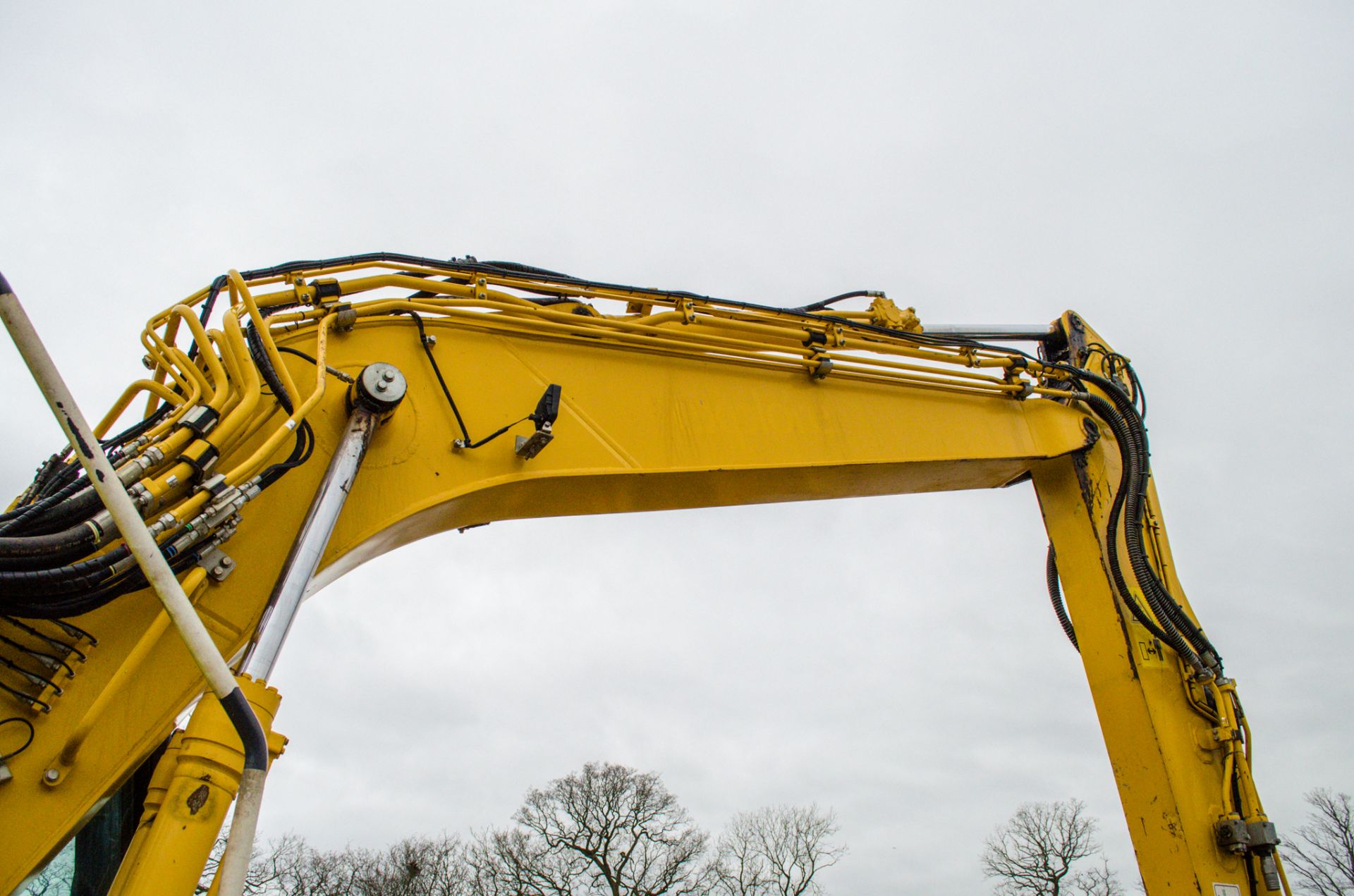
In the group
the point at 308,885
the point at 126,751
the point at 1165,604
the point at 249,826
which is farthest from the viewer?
the point at 308,885

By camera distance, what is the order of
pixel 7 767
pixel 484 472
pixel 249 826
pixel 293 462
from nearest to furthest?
pixel 249 826, pixel 7 767, pixel 293 462, pixel 484 472

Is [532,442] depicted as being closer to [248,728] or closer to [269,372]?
[269,372]

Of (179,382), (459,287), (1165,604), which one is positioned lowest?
(179,382)

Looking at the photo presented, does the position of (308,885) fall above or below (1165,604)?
above

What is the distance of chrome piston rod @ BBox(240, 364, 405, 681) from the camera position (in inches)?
78.4

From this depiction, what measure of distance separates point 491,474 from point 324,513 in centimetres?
70

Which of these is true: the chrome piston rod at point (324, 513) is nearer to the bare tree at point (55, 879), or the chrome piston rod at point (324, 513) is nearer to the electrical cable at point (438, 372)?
the electrical cable at point (438, 372)

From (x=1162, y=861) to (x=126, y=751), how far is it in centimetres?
387

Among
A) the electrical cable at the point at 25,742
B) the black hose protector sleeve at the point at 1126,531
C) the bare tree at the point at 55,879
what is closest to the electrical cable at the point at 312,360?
the electrical cable at the point at 25,742

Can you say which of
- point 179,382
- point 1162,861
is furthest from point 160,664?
point 1162,861

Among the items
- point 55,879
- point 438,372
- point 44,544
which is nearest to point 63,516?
point 44,544

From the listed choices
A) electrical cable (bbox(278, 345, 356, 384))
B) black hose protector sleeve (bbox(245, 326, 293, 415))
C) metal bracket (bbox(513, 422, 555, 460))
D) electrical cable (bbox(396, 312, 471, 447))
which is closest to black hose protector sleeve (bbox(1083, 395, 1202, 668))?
metal bracket (bbox(513, 422, 555, 460))

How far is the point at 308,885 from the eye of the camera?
110 ft

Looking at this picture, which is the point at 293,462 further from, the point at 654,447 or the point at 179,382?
the point at 654,447
